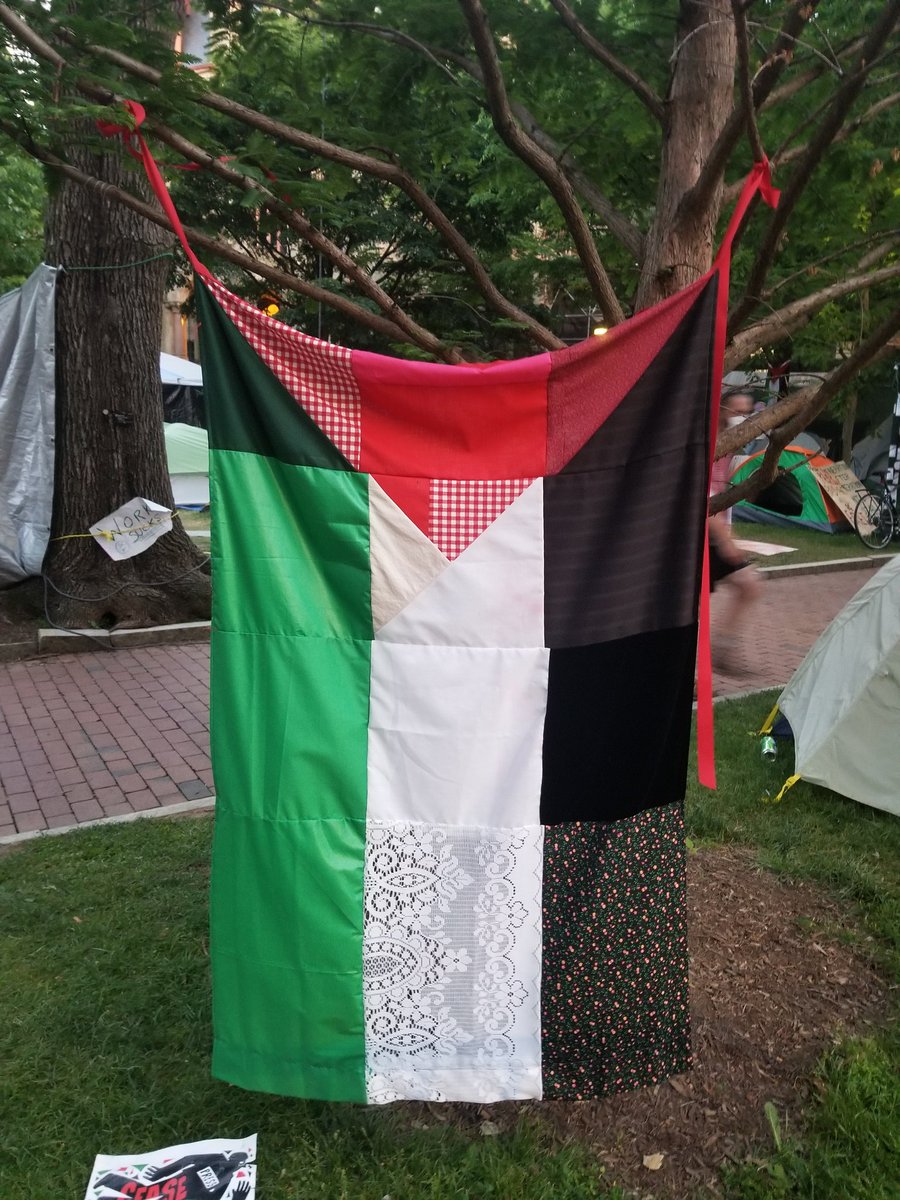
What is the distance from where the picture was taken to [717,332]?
89.2 inches

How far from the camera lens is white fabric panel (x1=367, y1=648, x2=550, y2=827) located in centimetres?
230

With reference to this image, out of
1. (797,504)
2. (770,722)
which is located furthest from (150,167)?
(797,504)

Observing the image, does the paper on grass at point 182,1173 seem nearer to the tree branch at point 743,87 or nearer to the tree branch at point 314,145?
the tree branch at point 314,145

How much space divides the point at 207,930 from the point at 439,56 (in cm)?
332

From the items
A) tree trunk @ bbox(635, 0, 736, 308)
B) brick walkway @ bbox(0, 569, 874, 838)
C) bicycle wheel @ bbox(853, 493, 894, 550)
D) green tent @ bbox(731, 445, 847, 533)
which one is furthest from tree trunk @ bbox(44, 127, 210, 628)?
bicycle wheel @ bbox(853, 493, 894, 550)

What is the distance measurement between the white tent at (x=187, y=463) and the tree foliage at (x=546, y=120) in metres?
11.1

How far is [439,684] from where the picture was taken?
230cm

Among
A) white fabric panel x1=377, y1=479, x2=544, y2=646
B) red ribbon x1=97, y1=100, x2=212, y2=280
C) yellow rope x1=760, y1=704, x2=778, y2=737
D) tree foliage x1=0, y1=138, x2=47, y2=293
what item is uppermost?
tree foliage x1=0, y1=138, x2=47, y2=293

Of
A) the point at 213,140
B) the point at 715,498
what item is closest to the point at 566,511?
the point at 715,498

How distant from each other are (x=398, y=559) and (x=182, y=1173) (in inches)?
64.1

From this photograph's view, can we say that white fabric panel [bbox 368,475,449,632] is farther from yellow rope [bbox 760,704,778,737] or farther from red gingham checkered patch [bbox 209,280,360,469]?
yellow rope [bbox 760,704,778,737]

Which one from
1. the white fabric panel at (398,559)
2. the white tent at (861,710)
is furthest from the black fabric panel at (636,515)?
the white tent at (861,710)

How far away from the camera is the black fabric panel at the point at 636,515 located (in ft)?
7.52

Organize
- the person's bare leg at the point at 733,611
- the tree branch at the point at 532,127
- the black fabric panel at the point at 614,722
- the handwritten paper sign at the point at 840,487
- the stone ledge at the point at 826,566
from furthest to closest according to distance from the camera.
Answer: the handwritten paper sign at the point at 840,487 → the stone ledge at the point at 826,566 → the person's bare leg at the point at 733,611 → the tree branch at the point at 532,127 → the black fabric panel at the point at 614,722
